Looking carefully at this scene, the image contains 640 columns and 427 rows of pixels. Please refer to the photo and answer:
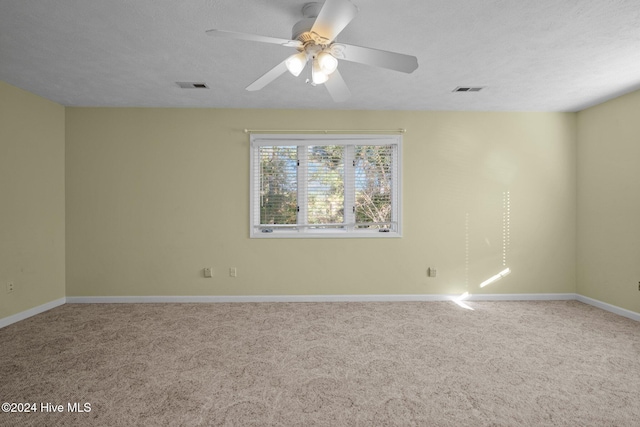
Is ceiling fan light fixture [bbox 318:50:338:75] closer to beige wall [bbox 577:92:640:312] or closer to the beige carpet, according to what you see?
the beige carpet

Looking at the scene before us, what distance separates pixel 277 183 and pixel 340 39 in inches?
81.8

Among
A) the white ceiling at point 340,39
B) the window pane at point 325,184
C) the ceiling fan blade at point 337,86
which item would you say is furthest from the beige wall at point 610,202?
the ceiling fan blade at point 337,86

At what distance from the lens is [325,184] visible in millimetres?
4016

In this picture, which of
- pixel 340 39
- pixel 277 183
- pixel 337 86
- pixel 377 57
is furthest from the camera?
pixel 277 183

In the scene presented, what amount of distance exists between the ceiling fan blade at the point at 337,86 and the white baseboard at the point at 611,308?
394cm

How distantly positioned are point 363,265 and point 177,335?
228cm

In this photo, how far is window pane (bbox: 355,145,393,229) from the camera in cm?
402

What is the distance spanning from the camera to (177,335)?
284cm

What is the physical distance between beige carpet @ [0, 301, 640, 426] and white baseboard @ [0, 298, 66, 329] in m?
0.11

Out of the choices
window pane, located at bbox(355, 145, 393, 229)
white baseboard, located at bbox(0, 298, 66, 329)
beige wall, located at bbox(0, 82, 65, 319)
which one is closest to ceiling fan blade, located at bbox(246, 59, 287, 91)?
window pane, located at bbox(355, 145, 393, 229)

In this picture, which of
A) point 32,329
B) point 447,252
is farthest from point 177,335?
point 447,252

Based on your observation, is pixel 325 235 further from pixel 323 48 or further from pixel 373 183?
pixel 323 48

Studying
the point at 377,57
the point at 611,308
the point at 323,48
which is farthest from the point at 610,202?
the point at 323,48

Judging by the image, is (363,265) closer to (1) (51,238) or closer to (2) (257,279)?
(2) (257,279)
